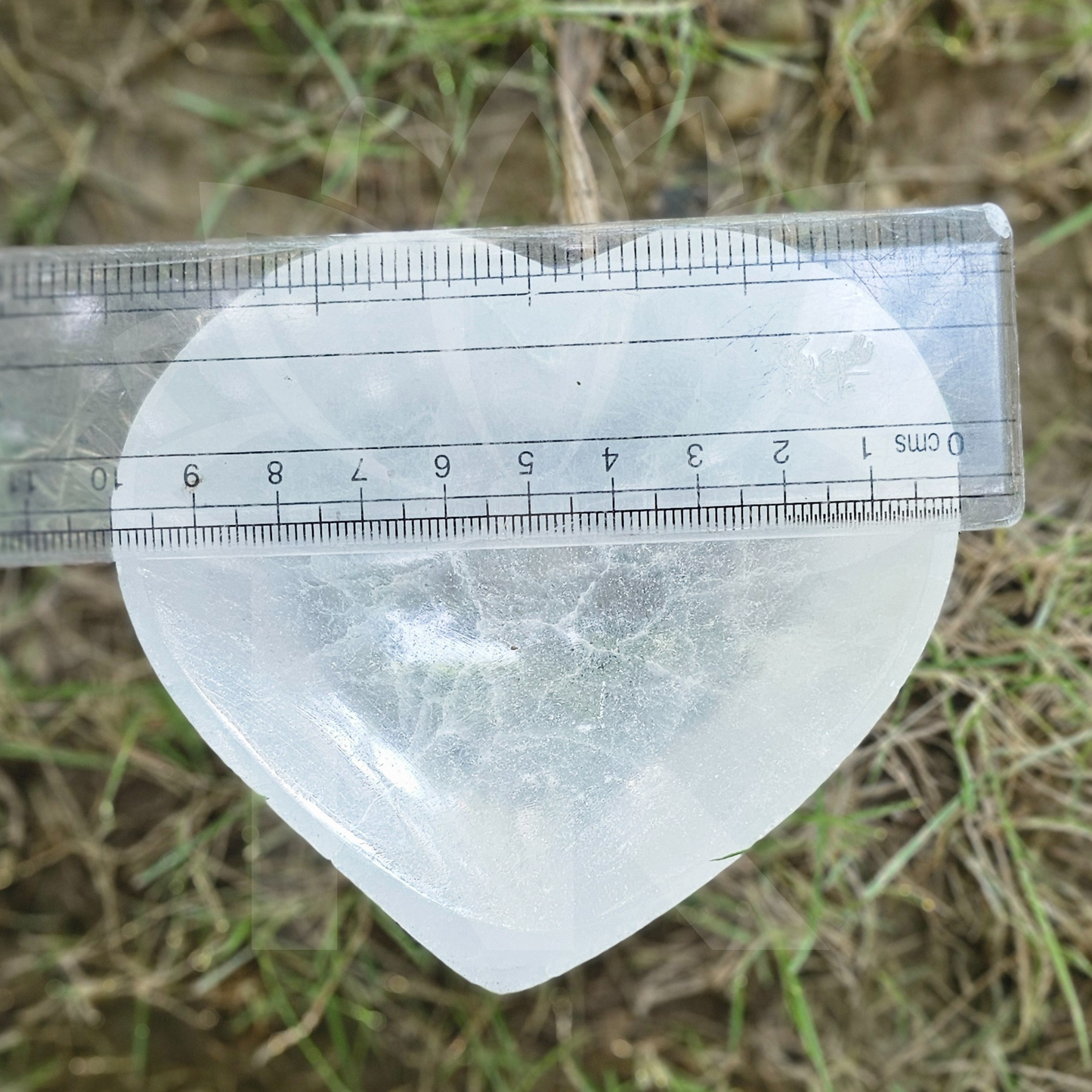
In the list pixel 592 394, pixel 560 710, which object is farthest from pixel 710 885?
pixel 592 394

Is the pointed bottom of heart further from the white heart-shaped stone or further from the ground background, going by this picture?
the ground background

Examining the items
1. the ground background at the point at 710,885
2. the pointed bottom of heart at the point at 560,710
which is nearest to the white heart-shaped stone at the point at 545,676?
the pointed bottom of heart at the point at 560,710

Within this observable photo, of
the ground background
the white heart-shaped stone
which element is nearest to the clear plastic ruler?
A: the white heart-shaped stone

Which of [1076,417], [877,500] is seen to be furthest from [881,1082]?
[1076,417]

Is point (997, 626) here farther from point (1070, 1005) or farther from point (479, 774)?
point (479, 774)

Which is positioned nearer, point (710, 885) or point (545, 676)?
point (545, 676)

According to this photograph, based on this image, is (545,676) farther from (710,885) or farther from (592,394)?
(710,885)
